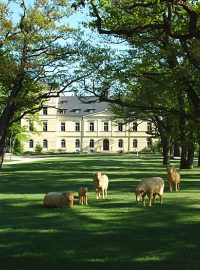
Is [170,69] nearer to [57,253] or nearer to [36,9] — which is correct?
[36,9]

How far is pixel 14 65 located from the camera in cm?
3094

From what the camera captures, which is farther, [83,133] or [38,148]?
[83,133]

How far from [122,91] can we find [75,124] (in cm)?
9453

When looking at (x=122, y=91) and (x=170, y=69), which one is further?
(x=122, y=91)

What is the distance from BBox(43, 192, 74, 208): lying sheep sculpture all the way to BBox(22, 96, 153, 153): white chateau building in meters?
111

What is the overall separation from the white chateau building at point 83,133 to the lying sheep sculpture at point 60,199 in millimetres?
111356

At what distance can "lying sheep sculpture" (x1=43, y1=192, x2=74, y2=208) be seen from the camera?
15227 millimetres

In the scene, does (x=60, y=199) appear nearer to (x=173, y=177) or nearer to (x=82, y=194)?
(x=82, y=194)

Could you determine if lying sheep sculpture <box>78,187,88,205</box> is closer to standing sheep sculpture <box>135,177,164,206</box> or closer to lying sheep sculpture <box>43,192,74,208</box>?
lying sheep sculpture <box>43,192,74,208</box>

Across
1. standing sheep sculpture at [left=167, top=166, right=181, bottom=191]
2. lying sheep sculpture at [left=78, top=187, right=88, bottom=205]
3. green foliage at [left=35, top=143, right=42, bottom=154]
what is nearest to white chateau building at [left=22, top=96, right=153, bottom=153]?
green foliage at [left=35, top=143, right=42, bottom=154]

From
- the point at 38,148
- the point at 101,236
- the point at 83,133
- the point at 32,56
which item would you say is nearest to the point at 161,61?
the point at 32,56

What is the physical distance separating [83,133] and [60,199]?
114 metres

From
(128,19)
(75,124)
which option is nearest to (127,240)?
(128,19)

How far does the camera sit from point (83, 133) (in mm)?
129500
